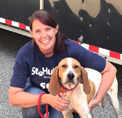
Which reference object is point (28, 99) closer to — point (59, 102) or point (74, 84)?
point (59, 102)

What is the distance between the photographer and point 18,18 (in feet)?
11.0

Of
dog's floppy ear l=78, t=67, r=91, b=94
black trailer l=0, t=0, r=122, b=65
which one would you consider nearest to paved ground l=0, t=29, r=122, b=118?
black trailer l=0, t=0, r=122, b=65

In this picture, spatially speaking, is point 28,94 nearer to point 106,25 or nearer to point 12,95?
point 12,95

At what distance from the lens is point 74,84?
61.7 inches

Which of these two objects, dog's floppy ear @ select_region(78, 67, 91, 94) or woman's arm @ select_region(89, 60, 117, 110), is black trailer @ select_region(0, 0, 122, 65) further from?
dog's floppy ear @ select_region(78, 67, 91, 94)

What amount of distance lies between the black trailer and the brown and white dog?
2.20ft

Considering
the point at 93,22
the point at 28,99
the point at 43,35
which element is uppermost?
the point at 43,35

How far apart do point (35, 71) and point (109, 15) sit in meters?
1.00

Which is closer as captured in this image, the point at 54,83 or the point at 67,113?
the point at 54,83

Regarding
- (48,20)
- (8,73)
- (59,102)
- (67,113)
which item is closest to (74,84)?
(59,102)

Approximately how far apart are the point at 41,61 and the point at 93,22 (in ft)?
3.00

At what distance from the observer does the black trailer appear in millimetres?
2400

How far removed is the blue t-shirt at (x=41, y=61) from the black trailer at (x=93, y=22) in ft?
2.06

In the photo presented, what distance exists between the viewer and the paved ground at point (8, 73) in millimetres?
2594
